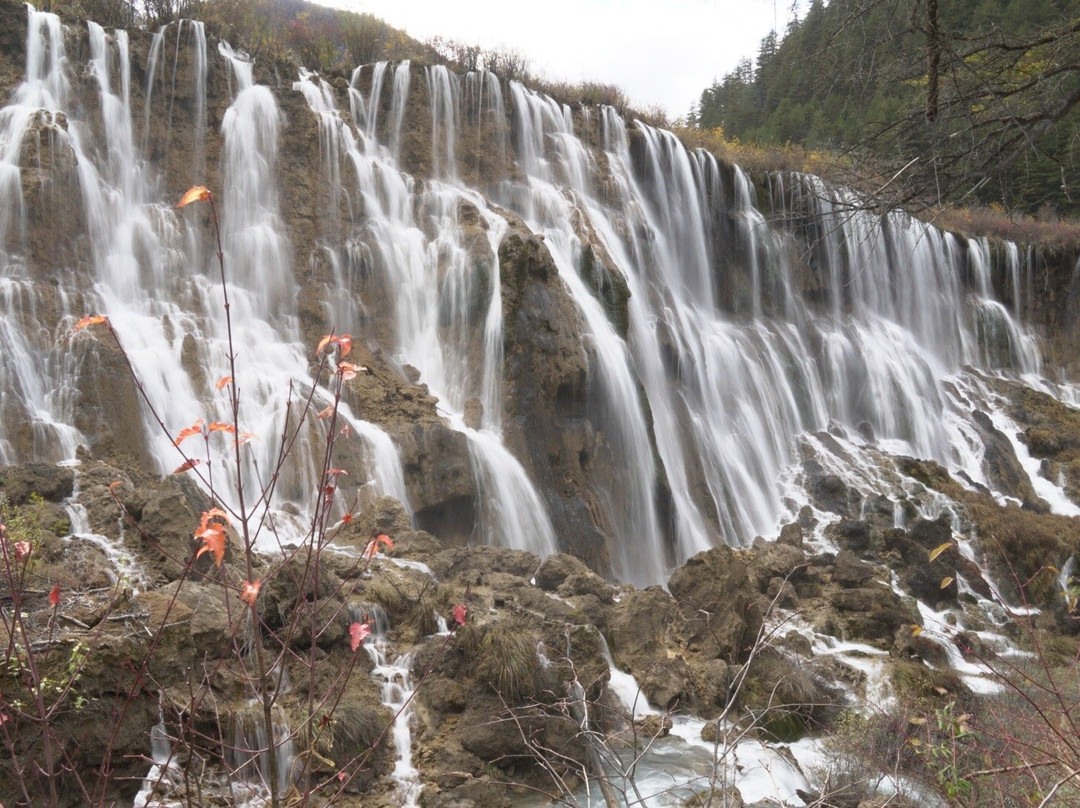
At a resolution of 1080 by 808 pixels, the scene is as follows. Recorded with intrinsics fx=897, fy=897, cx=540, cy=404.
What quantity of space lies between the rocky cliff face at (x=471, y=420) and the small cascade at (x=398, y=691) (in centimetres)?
6

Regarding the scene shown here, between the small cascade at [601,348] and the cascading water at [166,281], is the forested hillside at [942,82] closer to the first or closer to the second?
the cascading water at [166,281]

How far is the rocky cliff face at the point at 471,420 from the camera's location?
7.57 metres

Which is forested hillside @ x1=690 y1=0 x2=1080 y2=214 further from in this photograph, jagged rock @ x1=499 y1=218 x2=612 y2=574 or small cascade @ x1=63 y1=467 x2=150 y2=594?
jagged rock @ x1=499 y1=218 x2=612 y2=574

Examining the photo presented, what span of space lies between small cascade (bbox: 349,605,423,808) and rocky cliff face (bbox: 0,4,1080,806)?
0.06 metres

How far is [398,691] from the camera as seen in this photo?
25.9 feet

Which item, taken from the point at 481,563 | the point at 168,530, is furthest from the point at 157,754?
the point at 481,563

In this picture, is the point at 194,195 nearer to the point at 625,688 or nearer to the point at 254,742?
the point at 254,742

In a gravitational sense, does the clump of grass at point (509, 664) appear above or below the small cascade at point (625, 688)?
above

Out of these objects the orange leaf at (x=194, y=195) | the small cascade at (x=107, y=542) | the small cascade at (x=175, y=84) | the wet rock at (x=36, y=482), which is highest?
the small cascade at (x=175, y=84)

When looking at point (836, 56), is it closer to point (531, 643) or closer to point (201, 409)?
point (531, 643)

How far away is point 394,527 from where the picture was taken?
436 inches

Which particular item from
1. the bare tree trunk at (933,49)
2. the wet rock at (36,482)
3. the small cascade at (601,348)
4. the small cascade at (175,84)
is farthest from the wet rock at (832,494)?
the bare tree trunk at (933,49)

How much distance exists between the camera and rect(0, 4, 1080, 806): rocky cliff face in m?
7.57

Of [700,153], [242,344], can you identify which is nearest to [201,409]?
[242,344]
